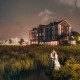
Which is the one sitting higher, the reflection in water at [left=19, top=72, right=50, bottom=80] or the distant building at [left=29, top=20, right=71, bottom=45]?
the distant building at [left=29, top=20, right=71, bottom=45]

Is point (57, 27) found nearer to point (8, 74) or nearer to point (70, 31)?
point (70, 31)

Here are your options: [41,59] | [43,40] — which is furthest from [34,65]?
[43,40]

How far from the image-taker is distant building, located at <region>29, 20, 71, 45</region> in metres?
116

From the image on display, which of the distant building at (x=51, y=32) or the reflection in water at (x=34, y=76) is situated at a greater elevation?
the distant building at (x=51, y=32)

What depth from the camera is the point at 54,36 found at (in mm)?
117812

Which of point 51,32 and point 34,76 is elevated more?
point 51,32

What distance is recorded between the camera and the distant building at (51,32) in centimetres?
11556

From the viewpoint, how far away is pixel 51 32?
12100cm

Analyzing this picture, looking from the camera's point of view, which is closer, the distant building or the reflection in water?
the reflection in water

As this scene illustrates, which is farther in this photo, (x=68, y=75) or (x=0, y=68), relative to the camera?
(x=0, y=68)

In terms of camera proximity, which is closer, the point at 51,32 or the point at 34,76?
the point at 34,76

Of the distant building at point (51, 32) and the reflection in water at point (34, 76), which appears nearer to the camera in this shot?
the reflection in water at point (34, 76)

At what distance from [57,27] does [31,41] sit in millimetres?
25358

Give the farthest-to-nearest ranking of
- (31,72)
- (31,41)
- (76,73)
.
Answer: (31,41) → (31,72) → (76,73)
